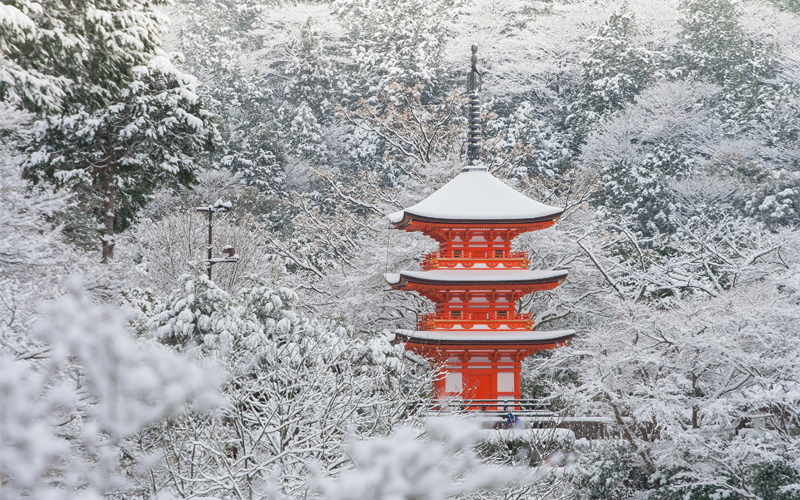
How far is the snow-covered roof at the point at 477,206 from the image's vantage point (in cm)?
1953

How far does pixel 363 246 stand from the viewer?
1070 inches

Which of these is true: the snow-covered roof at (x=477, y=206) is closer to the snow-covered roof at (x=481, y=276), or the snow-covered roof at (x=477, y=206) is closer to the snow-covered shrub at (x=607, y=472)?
the snow-covered roof at (x=481, y=276)

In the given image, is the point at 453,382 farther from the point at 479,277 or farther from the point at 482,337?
the point at 479,277

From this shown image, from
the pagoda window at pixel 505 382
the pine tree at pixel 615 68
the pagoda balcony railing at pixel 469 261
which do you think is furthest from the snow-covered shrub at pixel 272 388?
the pine tree at pixel 615 68

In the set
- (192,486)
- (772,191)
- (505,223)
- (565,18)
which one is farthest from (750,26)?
(192,486)

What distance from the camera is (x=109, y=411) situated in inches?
153

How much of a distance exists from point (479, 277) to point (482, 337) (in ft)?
4.53

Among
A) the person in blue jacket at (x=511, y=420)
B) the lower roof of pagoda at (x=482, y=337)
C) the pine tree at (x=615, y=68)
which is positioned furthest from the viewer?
the pine tree at (x=615, y=68)

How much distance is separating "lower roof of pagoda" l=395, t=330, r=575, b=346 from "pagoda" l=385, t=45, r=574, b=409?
2 cm

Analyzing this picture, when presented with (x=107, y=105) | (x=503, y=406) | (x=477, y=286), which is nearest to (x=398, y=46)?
(x=477, y=286)

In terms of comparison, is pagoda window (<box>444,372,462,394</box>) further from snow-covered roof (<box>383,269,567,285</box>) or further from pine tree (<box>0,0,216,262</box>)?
pine tree (<box>0,0,216,262</box>)

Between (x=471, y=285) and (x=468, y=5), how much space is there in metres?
35.3

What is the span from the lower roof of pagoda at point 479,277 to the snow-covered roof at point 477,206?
4.22ft

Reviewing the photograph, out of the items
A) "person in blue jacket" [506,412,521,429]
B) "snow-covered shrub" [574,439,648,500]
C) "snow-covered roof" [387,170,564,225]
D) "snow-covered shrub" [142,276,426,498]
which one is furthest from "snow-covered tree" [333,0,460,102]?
"snow-covered shrub" [574,439,648,500]
